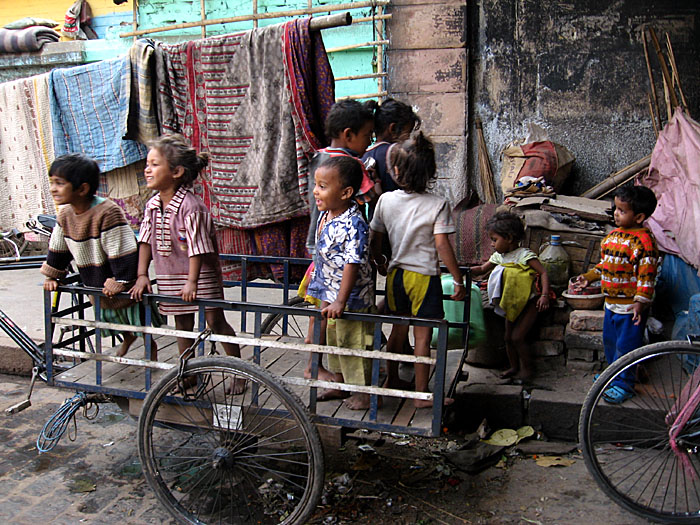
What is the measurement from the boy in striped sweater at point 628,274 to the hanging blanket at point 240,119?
1.80 m

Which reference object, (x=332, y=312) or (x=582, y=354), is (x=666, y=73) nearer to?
(x=582, y=354)

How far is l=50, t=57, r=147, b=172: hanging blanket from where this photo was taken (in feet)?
13.2

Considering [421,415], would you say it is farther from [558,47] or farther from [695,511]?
[558,47]

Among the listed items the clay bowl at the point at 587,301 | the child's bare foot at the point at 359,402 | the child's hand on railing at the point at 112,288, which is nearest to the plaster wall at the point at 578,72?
the clay bowl at the point at 587,301

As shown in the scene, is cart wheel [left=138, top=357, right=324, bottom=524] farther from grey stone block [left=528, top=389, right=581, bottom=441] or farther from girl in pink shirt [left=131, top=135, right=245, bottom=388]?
grey stone block [left=528, top=389, right=581, bottom=441]

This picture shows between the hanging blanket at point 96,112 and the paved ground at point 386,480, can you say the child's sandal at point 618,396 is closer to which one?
the paved ground at point 386,480

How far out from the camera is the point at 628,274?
3.41 metres

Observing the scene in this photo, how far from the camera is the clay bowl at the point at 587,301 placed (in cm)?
400

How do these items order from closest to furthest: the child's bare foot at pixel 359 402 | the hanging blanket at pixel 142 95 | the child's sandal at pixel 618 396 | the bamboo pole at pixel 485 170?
the child's bare foot at pixel 359 402, the child's sandal at pixel 618 396, the hanging blanket at pixel 142 95, the bamboo pole at pixel 485 170

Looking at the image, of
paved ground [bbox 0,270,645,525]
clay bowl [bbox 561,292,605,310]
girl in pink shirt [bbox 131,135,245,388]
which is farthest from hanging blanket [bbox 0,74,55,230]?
clay bowl [bbox 561,292,605,310]

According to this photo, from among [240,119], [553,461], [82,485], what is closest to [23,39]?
[240,119]

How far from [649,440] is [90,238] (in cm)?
283

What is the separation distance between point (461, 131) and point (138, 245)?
401 cm

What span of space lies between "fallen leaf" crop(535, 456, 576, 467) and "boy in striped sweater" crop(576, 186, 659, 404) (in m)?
0.40
